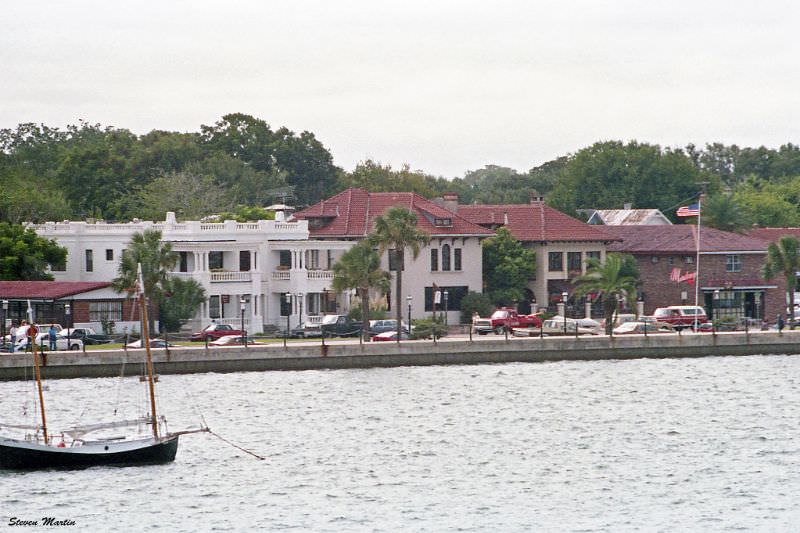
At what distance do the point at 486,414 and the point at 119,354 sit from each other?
68.6 feet

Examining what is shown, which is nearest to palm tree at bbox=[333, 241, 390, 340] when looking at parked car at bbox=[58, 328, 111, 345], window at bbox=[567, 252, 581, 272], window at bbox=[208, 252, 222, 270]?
window at bbox=[208, 252, 222, 270]

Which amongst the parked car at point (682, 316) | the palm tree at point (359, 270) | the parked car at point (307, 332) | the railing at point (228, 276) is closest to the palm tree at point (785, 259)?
the parked car at point (682, 316)

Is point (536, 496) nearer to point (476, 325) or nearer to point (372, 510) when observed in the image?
point (372, 510)

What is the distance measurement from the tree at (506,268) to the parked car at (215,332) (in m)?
22.9

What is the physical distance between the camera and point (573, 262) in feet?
373

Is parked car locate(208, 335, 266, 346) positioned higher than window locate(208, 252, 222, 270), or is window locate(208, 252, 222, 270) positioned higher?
window locate(208, 252, 222, 270)

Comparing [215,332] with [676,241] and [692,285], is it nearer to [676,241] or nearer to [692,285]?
Answer: [692,285]

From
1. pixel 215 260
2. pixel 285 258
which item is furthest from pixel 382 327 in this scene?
pixel 215 260

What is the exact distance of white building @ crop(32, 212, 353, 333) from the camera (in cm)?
10138

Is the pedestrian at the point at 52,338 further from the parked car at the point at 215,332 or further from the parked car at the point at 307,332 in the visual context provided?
Answer: the parked car at the point at 307,332

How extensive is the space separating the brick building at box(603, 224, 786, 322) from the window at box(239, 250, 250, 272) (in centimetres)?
2738

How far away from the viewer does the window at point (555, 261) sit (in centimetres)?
11288

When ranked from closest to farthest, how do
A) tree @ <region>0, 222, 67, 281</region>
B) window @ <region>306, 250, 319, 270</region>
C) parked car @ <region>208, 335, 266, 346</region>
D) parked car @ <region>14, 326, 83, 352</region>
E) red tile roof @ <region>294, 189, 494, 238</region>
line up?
parked car @ <region>14, 326, 83, 352</region>, parked car @ <region>208, 335, 266, 346</region>, tree @ <region>0, 222, 67, 281</region>, window @ <region>306, 250, 319, 270</region>, red tile roof @ <region>294, 189, 494, 238</region>

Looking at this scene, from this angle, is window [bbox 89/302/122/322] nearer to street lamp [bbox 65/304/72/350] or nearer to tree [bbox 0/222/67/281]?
street lamp [bbox 65/304/72/350]
